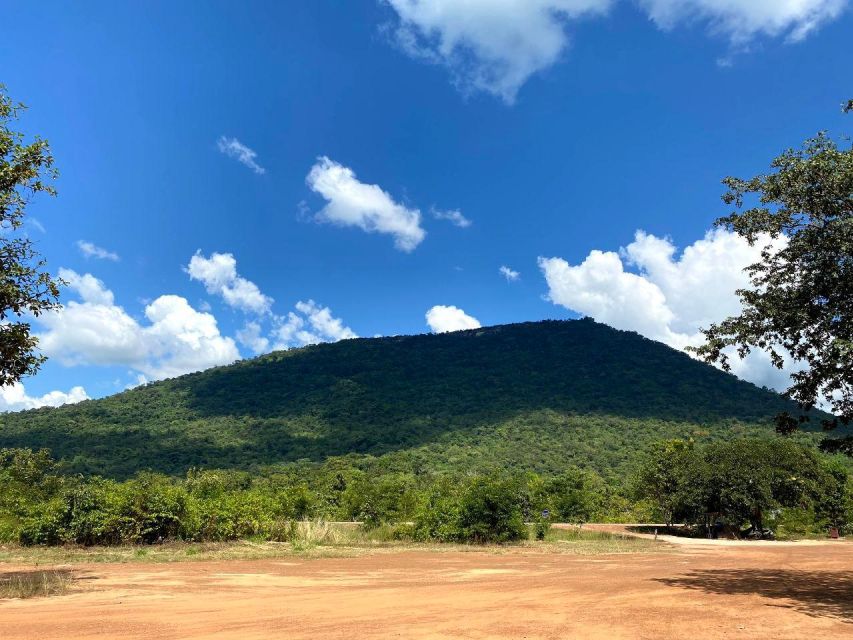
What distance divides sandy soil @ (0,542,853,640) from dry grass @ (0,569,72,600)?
1.87 ft

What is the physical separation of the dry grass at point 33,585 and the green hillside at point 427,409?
67687 mm

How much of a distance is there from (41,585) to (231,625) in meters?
6.77

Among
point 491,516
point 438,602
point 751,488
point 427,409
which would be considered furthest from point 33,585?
point 427,409

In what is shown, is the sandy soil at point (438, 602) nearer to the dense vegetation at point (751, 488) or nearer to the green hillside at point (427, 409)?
the dense vegetation at point (751, 488)

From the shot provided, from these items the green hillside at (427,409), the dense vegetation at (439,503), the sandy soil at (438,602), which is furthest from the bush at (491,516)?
the green hillside at (427,409)

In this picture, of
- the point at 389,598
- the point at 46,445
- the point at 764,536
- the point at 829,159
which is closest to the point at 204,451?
the point at 46,445

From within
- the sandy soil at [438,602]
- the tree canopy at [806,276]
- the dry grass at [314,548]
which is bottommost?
the dry grass at [314,548]

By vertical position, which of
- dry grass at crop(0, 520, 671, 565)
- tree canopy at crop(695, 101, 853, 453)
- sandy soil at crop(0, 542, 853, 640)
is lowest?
dry grass at crop(0, 520, 671, 565)

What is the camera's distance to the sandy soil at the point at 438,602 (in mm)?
9094

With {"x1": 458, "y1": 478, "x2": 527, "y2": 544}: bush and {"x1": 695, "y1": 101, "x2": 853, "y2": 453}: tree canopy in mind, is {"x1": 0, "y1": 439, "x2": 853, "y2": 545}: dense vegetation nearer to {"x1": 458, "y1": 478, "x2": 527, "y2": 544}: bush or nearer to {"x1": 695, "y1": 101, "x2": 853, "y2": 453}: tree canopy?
{"x1": 458, "y1": 478, "x2": 527, "y2": 544}: bush

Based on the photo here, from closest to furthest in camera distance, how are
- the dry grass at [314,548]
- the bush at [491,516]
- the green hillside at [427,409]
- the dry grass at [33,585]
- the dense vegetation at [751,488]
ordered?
the dry grass at [33,585], the dry grass at [314,548], the bush at [491,516], the dense vegetation at [751,488], the green hillside at [427,409]

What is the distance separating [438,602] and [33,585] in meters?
9.32

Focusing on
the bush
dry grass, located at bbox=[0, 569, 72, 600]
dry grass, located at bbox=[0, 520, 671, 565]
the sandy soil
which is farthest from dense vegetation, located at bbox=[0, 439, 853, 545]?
dry grass, located at bbox=[0, 569, 72, 600]

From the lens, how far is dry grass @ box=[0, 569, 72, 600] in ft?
39.8
